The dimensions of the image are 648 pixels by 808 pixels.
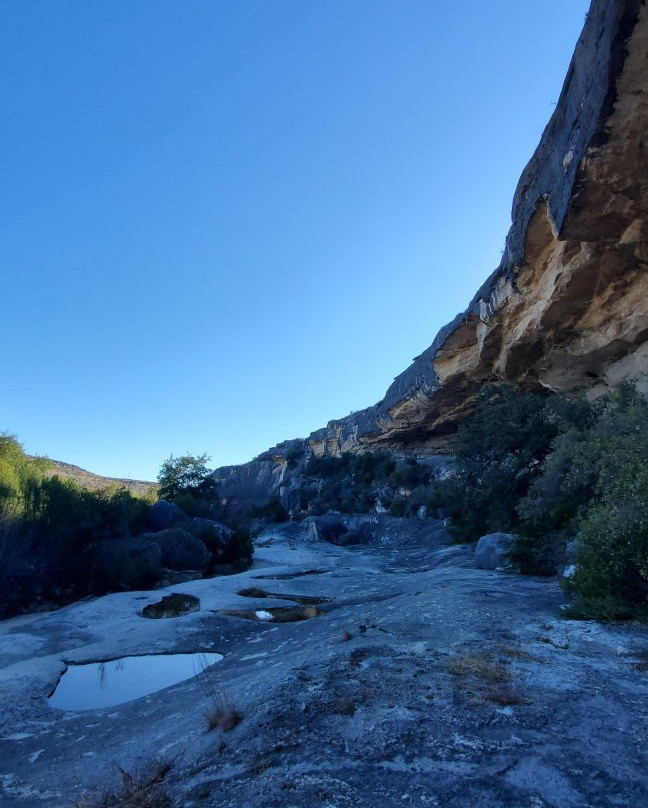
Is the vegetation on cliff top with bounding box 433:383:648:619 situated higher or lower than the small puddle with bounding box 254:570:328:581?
higher

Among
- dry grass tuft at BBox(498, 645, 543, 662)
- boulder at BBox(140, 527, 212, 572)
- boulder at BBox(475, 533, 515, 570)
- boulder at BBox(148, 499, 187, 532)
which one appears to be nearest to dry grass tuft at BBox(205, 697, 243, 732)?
dry grass tuft at BBox(498, 645, 543, 662)

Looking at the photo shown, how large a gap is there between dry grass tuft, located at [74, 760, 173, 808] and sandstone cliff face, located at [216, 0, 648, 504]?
7.90 meters

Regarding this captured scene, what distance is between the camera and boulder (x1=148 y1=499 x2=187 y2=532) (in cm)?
1734

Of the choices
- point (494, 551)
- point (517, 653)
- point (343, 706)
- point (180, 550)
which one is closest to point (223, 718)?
point (343, 706)

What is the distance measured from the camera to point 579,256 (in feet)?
35.2

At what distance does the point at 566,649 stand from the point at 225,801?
9.86ft

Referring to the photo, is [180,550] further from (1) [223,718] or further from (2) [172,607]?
(1) [223,718]

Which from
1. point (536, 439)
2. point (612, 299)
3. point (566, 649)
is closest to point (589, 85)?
point (612, 299)

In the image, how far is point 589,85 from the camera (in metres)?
6.79

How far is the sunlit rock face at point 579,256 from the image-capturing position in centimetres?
644

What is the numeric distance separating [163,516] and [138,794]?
54.1 ft

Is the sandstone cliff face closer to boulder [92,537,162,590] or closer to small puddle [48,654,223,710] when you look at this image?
small puddle [48,654,223,710]

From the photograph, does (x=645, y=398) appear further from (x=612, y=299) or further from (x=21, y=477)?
(x=21, y=477)

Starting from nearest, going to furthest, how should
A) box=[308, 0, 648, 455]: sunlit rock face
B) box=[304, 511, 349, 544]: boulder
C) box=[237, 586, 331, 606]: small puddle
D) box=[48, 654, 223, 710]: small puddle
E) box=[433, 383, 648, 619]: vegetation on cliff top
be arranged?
box=[48, 654, 223, 710]: small puddle → box=[433, 383, 648, 619]: vegetation on cliff top → box=[308, 0, 648, 455]: sunlit rock face → box=[237, 586, 331, 606]: small puddle → box=[304, 511, 349, 544]: boulder
